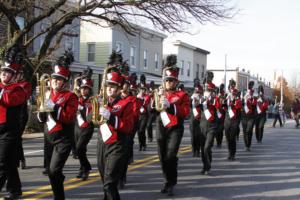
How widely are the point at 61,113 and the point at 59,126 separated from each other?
187mm

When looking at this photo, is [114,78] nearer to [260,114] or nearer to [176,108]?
[176,108]

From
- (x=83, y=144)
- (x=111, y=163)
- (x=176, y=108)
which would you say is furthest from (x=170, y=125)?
(x=111, y=163)

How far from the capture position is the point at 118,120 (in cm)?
587

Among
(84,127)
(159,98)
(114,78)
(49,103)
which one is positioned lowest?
(84,127)

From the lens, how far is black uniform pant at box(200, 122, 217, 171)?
9562 millimetres

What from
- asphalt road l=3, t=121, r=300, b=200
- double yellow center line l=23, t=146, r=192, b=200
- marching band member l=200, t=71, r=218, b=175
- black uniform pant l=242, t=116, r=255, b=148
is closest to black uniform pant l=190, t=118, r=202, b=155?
asphalt road l=3, t=121, r=300, b=200

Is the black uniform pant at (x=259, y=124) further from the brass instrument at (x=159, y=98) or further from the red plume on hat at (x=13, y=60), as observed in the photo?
the red plume on hat at (x=13, y=60)

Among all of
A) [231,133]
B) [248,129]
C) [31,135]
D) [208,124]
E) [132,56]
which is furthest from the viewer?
[132,56]

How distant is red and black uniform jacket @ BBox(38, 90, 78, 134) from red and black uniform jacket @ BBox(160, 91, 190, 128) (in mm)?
1987

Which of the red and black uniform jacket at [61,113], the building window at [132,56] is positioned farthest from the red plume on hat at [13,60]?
the building window at [132,56]

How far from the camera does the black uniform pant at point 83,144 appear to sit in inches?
337

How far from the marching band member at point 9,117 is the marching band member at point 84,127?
195cm

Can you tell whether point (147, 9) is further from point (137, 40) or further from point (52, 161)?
point (137, 40)

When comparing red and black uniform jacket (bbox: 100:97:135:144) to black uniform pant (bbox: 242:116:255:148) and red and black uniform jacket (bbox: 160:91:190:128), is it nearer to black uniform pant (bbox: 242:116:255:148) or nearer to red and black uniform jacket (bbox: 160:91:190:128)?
red and black uniform jacket (bbox: 160:91:190:128)
